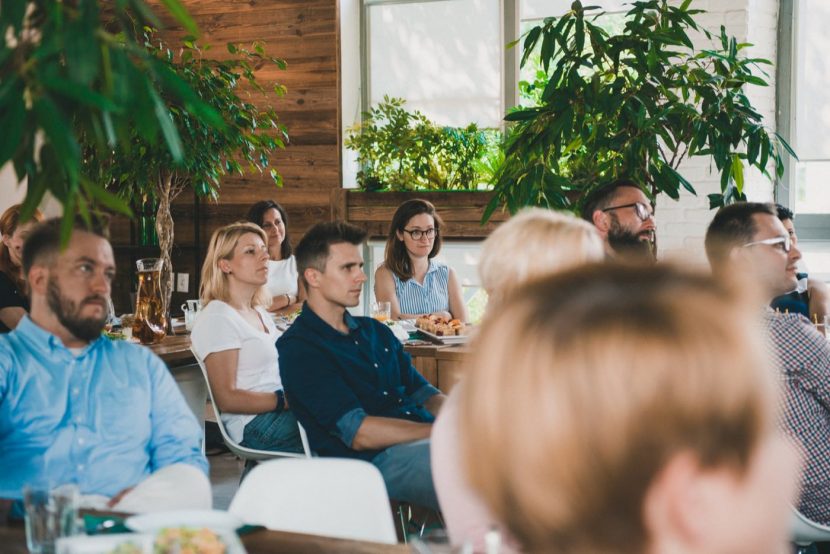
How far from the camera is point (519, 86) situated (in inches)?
249

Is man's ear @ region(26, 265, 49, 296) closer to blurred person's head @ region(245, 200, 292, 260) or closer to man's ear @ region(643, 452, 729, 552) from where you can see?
man's ear @ region(643, 452, 729, 552)

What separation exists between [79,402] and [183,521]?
83 cm

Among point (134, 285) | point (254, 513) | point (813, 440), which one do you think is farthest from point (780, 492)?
point (134, 285)

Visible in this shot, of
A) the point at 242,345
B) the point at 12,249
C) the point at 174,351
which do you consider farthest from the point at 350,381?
the point at 12,249

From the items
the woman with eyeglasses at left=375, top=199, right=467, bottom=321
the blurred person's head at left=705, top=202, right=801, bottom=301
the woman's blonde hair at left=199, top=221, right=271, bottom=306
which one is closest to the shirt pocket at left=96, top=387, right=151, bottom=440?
the woman's blonde hair at left=199, top=221, right=271, bottom=306

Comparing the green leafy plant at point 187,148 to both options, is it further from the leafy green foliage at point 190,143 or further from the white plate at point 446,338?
the white plate at point 446,338

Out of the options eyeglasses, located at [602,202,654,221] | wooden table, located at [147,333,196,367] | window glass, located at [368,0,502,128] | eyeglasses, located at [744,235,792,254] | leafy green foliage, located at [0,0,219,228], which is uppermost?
window glass, located at [368,0,502,128]

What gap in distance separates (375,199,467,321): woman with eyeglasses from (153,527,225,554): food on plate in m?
3.62

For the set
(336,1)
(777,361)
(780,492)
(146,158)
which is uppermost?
(336,1)

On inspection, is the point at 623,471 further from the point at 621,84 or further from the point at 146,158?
the point at 146,158

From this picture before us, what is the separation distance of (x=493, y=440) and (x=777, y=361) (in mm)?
1973

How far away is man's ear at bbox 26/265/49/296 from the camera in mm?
2311

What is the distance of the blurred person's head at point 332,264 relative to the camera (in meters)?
3.12

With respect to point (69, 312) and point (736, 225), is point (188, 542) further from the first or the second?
point (736, 225)
